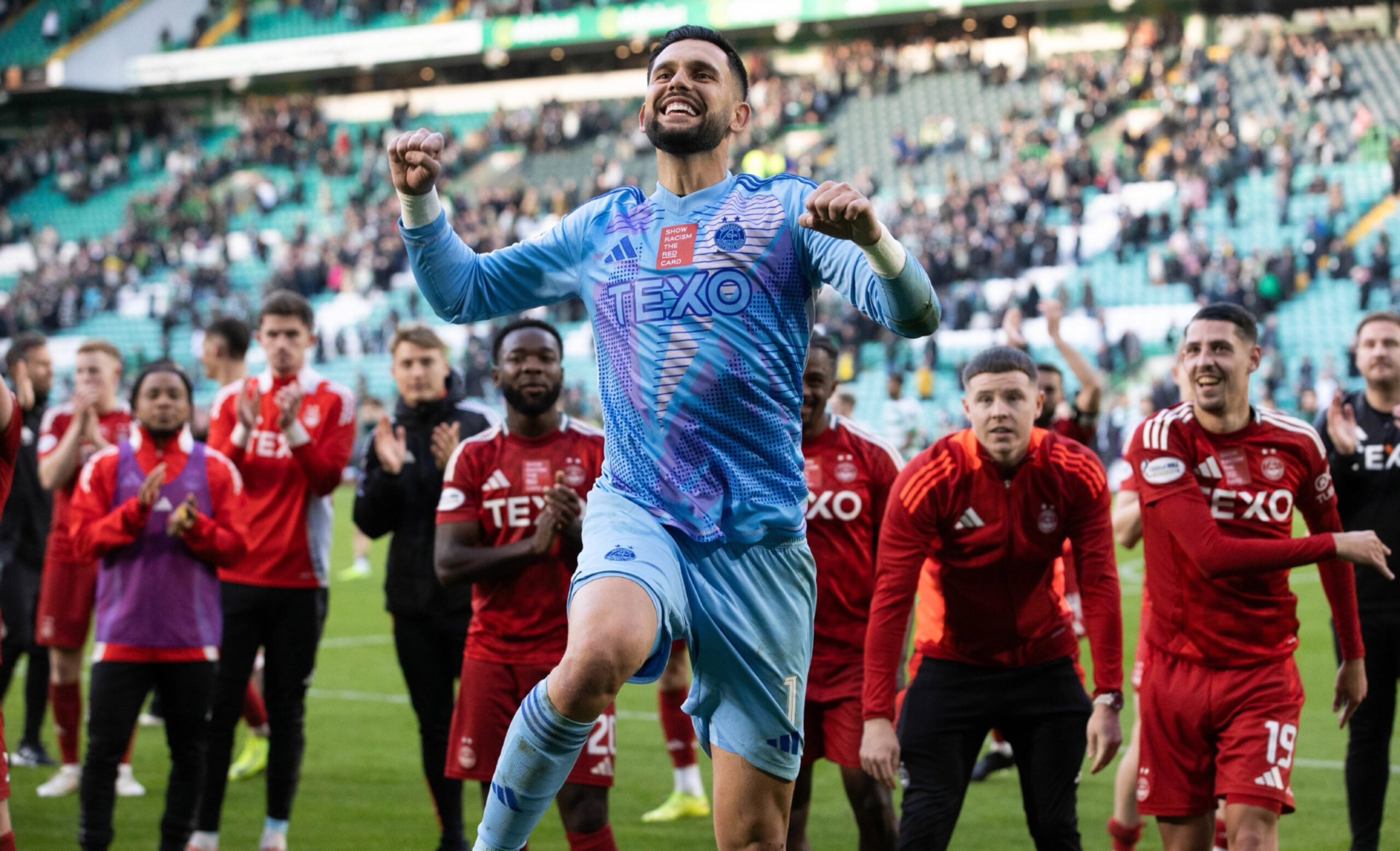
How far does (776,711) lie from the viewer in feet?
13.3

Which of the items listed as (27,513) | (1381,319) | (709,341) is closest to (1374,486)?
(1381,319)

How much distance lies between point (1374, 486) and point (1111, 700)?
7.87 feet

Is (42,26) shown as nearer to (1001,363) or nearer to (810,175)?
(810,175)

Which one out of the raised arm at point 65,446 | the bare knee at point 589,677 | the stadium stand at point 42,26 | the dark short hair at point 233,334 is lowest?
the bare knee at point 589,677

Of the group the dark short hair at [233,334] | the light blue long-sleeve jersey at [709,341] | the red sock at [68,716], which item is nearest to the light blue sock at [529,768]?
the light blue long-sleeve jersey at [709,341]

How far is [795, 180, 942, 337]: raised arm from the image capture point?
3.48 metres

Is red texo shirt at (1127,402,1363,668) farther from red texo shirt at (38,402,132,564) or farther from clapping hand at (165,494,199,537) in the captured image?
red texo shirt at (38,402,132,564)

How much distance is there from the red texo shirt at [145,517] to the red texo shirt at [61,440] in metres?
1.50

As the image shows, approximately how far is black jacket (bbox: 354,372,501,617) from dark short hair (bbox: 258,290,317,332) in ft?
2.19

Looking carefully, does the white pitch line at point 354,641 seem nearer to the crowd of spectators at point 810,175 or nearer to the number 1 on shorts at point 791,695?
the number 1 on shorts at point 791,695

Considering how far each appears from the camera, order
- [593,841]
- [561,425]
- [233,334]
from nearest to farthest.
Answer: [593,841], [561,425], [233,334]

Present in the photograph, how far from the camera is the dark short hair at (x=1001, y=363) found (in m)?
5.43

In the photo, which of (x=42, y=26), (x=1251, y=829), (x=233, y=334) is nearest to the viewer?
(x=1251, y=829)

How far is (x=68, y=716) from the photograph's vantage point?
27.1 feet
